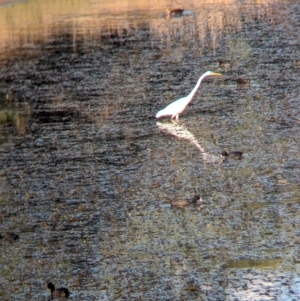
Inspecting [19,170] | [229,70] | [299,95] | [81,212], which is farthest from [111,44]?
[81,212]

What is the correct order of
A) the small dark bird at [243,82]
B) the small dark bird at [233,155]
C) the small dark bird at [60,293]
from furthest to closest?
the small dark bird at [243,82]
the small dark bird at [233,155]
the small dark bird at [60,293]

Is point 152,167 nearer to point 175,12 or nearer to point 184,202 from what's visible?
point 184,202

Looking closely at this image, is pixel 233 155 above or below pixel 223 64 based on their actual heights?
below

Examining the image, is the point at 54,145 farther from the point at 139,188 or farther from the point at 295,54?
the point at 295,54

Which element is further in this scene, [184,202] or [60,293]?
[184,202]

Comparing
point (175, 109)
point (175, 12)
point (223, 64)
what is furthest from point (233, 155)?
point (175, 12)

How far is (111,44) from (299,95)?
511cm

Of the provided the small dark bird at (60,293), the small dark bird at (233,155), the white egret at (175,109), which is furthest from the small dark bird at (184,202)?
the white egret at (175,109)

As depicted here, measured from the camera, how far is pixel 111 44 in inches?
579

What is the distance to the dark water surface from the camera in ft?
19.0

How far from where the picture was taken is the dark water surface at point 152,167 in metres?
5.78

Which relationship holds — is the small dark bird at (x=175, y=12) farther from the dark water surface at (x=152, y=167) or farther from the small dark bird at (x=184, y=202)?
the small dark bird at (x=184, y=202)

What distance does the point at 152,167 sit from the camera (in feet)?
26.6

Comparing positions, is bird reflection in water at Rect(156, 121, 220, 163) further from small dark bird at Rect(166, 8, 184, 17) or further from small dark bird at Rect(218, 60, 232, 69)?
small dark bird at Rect(166, 8, 184, 17)
